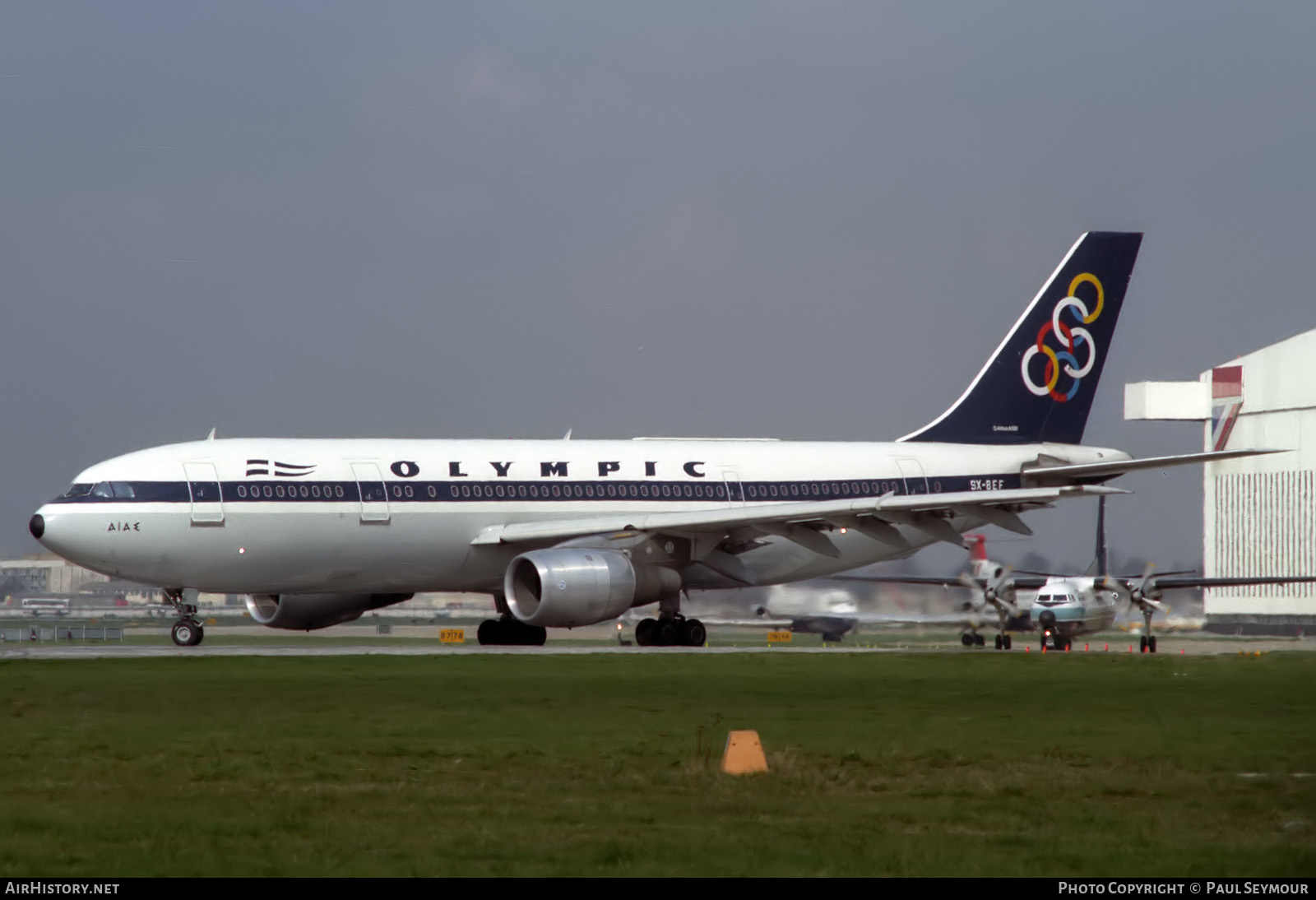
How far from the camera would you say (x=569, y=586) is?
31.1 meters

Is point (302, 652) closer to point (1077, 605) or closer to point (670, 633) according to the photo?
point (670, 633)

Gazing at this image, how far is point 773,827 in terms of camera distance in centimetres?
1109

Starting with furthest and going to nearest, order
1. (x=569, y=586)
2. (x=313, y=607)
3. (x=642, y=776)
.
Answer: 1. (x=313, y=607)
2. (x=569, y=586)
3. (x=642, y=776)

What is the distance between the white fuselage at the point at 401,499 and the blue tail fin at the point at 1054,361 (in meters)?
1.91

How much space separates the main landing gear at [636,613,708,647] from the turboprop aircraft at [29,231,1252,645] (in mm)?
48

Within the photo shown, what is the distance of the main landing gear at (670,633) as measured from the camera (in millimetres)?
34781

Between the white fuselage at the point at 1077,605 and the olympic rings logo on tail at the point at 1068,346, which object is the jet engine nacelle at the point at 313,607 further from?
the white fuselage at the point at 1077,605

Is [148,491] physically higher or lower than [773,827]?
higher

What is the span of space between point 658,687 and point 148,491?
12569 mm

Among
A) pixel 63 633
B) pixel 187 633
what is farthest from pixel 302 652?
pixel 63 633

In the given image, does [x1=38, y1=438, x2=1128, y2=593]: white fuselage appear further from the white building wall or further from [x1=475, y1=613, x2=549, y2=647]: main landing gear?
the white building wall

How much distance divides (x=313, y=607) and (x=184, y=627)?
3547 mm

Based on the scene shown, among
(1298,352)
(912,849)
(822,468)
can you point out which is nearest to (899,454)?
(822,468)
